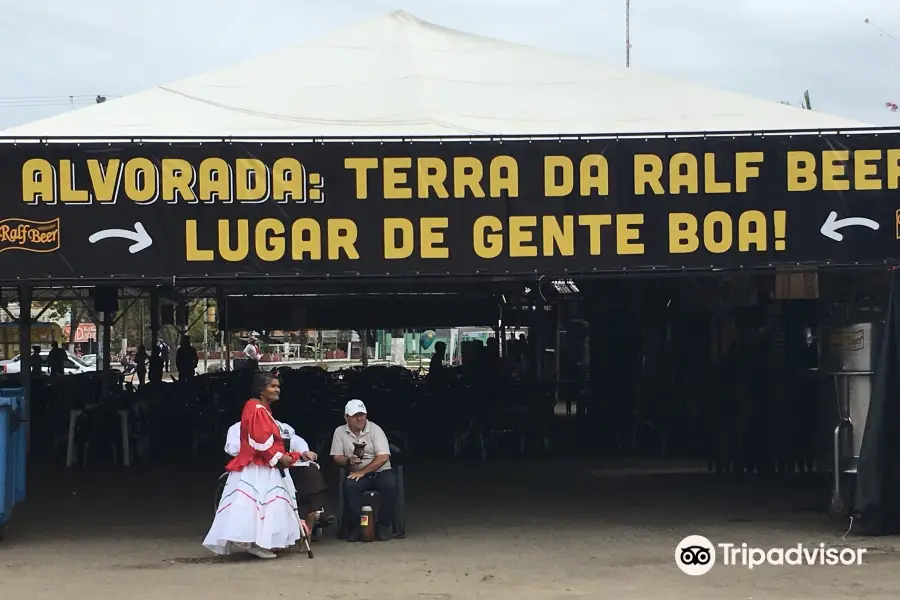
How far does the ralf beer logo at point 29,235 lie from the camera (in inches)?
369

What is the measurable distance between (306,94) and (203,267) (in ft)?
9.35

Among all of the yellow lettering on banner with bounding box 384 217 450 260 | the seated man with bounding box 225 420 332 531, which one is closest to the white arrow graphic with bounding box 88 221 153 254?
the seated man with bounding box 225 420 332 531

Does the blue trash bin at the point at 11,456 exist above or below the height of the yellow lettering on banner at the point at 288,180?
below

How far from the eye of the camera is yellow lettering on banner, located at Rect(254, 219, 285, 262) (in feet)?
31.1

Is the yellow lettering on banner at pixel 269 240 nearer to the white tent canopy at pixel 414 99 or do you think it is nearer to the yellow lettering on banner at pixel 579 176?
the white tent canopy at pixel 414 99

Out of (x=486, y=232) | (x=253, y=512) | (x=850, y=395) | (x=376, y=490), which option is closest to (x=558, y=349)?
(x=850, y=395)

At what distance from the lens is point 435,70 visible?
1229 cm

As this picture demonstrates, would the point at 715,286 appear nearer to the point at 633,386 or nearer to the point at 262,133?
the point at 633,386

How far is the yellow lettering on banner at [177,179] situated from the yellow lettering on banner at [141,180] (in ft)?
0.20

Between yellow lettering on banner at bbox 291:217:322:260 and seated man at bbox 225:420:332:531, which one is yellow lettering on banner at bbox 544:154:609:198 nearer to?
yellow lettering on banner at bbox 291:217:322:260

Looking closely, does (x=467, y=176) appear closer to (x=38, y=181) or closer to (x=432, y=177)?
(x=432, y=177)

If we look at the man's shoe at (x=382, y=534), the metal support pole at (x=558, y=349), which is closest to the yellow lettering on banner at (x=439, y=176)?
the man's shoe at (x=382, y=534)

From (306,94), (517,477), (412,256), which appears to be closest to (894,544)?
(412,256)

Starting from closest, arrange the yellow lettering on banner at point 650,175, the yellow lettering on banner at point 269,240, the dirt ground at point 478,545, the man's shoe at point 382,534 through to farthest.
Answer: the dirt ground at point 478,545, the yellow lettering on banner at point 269,240, the yellow lettering on banner at point 650,175, the man's shoe at point 382,534
